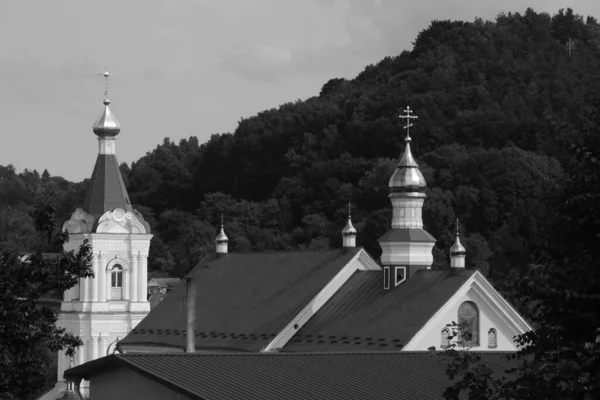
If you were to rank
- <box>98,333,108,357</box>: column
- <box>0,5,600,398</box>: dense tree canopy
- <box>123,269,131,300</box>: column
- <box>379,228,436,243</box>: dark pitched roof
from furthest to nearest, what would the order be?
<box>0,5,600,398</box>: dense tree canopy
<box>123,269,131,300</box>: column
<box>98,333,108,357</box>: column
<box>379,228,436,243</box>: dark pitched roof

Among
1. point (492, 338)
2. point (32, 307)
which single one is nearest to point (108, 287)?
point (492, 338)

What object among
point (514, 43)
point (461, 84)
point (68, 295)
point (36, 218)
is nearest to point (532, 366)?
point (36, 218)

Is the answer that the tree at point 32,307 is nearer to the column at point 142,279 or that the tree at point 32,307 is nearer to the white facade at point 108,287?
the white facade at point 108,287

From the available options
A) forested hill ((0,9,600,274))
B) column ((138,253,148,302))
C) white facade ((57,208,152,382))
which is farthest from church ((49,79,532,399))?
forested hill ((0,9,600,274))

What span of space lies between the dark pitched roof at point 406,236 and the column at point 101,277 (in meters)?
23.0

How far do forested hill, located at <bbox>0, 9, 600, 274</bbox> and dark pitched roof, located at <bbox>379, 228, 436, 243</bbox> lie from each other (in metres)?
33.4

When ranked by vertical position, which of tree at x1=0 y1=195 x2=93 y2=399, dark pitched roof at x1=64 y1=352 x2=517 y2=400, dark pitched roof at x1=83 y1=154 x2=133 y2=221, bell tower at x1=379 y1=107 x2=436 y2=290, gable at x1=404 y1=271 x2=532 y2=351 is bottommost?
dark pitched roof at x1=64 y1=352 x2=517 y2=400

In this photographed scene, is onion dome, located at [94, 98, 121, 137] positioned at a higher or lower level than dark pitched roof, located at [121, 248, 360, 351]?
higher

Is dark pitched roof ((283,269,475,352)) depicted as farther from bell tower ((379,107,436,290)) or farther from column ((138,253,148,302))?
column ((138,253,148,302))

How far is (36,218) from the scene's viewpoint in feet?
74.0

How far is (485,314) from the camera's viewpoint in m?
40.6

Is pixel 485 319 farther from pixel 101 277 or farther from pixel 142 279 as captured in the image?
pixel 142 279

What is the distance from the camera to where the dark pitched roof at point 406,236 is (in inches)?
1660

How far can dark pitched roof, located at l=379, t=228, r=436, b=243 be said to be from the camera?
42.2 m
